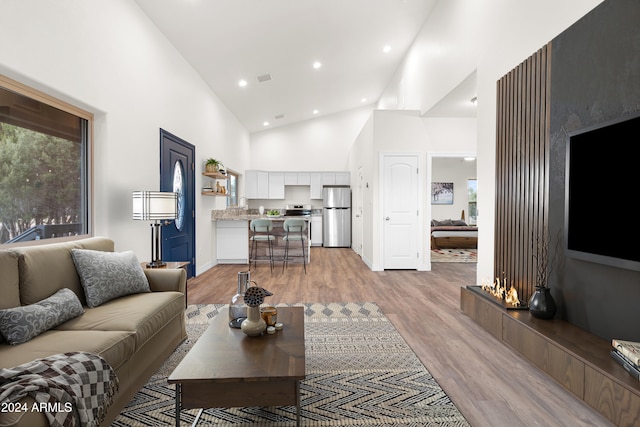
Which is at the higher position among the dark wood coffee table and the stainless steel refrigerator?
the stainless steel refrigerator

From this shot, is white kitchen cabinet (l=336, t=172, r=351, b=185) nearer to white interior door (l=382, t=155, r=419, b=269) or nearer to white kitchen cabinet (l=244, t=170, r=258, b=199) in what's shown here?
white kitchen cabinet (l=244, t=170, r=258, b=199)

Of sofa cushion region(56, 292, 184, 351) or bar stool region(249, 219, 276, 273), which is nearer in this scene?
sofa cushion region(56, 292, 184, 351)

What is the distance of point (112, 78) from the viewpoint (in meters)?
3.19

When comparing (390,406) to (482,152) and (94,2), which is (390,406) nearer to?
(482,152)

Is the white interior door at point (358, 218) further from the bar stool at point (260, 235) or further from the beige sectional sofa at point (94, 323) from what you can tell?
the beige sectional sofa at point (94, 323)

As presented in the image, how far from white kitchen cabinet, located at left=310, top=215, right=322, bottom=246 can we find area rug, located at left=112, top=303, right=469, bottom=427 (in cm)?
636

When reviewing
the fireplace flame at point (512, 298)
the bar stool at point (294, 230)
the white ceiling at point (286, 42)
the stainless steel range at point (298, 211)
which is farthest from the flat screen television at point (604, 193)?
the stainless steel range at point (298, 211)

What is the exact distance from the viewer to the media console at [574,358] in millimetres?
1601

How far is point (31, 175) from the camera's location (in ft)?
8.23

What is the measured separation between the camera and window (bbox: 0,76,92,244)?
2.30 meters

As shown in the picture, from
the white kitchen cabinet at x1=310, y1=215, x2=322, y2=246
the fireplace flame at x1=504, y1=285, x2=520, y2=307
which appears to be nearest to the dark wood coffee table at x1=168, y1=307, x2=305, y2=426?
the fireplace flame at x1=504, y1=285, x2=520, y2=307

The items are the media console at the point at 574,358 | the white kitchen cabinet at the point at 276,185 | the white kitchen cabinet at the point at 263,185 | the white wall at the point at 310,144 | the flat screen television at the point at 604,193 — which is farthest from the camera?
the white wall at the point at 310,144

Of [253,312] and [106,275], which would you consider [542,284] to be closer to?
[253,312]

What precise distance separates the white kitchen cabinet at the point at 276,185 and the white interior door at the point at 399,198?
4156 mm
